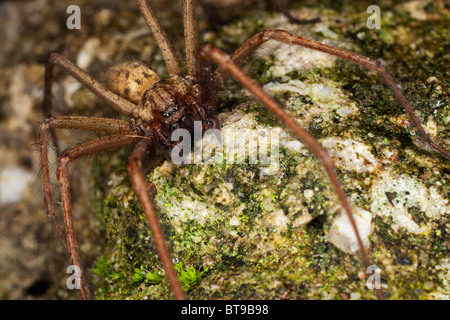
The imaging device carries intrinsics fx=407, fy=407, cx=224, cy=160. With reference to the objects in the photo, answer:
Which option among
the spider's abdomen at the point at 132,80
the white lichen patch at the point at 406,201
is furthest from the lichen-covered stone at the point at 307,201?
the spider's abdomen at the point at 132,80

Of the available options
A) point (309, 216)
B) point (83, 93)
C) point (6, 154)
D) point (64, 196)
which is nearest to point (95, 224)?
point (64, 196)

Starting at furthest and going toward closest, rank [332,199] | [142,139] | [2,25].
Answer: [2,25] → [142,139] → [332,199]

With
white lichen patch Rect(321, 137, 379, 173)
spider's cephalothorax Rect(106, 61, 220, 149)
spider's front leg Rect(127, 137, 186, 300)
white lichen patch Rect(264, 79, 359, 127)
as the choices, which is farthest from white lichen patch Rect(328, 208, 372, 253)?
spider's cephalothorax Rect(106, 61, 220, 149)

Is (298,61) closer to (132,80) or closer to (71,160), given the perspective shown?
(132,80)

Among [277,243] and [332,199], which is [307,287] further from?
[332,199]

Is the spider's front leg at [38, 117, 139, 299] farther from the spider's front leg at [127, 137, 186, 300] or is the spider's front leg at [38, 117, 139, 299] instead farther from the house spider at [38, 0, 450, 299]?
the spider's front leg at [127, 137, 186, 300]

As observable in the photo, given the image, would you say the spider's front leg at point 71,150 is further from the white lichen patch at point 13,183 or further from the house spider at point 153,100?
the white lichen patch at point 13,183

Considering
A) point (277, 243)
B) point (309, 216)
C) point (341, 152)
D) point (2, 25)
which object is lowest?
point (277, 243)
